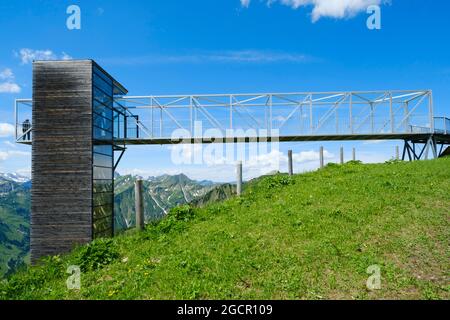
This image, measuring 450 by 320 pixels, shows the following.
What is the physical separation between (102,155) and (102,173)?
1.29 metres

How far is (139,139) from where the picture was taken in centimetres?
2573

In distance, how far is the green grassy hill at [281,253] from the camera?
20.6 feet

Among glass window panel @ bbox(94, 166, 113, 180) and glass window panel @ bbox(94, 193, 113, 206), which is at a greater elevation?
glass window panel @ bbox(94, 166, 113, 180)

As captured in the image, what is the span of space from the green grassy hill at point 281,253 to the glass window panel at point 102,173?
33.2ft

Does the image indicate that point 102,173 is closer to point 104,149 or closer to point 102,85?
point 104,149

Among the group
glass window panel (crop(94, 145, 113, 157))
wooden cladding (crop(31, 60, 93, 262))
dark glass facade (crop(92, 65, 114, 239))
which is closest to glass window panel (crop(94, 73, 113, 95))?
dark glass facade (crop(92, 65, 114, 239))

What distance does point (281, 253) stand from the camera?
7691mm

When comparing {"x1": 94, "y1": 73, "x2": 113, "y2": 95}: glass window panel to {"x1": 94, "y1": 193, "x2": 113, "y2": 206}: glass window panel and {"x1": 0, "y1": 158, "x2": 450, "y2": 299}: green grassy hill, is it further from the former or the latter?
{"x1": 0, "y1": 158, "x2": 450, "y2": 299}: green grassy hill

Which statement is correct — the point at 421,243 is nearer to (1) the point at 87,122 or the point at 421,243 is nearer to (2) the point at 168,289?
(2) the point at 168,289

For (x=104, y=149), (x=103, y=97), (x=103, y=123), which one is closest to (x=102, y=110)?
(x=103, y=123)

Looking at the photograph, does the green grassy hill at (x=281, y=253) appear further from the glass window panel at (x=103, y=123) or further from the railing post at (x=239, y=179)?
the glass window panel at (x=103, y=123)

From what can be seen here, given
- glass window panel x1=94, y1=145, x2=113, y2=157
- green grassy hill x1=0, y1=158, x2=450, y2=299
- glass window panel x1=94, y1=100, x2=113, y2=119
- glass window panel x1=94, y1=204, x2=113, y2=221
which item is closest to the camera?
green grassy hill x1=0, y1=158, x2=450, y2=299

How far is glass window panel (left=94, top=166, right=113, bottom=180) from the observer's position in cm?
1946
